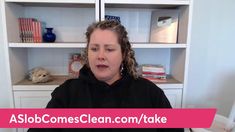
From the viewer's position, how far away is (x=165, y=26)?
182cm

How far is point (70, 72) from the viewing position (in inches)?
76.2

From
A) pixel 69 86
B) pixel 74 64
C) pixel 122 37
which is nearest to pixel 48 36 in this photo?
pixel 74 64

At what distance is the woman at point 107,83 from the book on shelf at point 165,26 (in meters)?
0.62

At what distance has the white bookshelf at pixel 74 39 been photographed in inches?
64.1

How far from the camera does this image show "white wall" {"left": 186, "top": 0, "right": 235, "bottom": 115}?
2018mm

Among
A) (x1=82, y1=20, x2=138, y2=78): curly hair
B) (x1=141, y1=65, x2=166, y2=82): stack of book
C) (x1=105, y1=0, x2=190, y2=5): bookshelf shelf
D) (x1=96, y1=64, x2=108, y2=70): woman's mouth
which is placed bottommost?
(x1=141, y1=65, x2=166, y2=82): stack of book

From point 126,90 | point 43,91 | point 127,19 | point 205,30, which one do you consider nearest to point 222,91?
point 205,30

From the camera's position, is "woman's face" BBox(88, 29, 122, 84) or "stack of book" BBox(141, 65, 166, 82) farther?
"stack of book" BBox(141, 65, 166, 82)

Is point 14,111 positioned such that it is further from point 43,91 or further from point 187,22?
point 187,22

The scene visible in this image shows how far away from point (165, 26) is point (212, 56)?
25.1 inches

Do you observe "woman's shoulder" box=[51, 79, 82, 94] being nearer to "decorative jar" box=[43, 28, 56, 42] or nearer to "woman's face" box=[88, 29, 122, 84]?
"woman's face" box=[88, 29, 122, 84]

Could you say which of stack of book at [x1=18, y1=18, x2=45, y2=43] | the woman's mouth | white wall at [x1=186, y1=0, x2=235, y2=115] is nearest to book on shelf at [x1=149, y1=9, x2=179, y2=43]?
white wall at [x1=186, y1=0, x2=235, y2=115]

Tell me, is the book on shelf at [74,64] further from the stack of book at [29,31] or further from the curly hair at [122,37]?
the curly hair at [122,37]

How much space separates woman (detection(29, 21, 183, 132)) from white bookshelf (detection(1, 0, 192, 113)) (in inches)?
15.9
